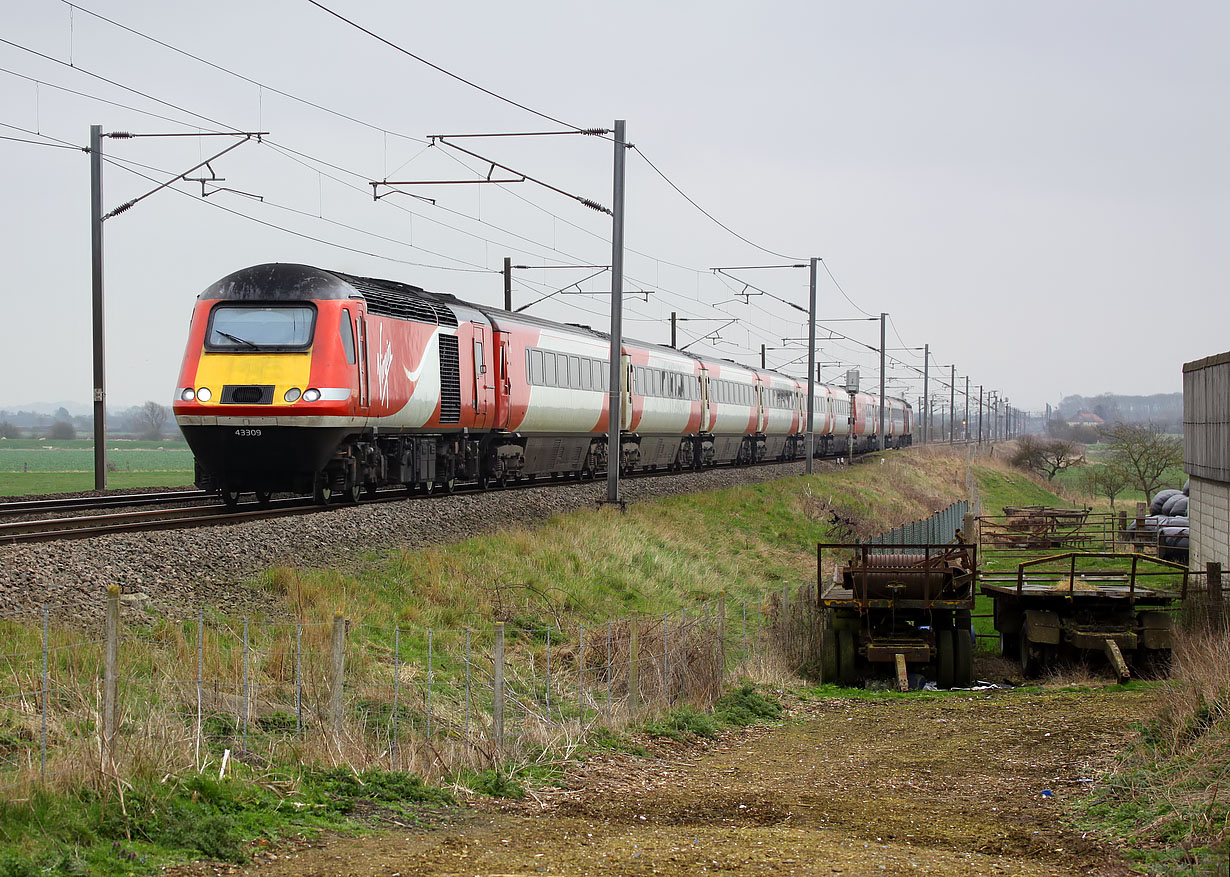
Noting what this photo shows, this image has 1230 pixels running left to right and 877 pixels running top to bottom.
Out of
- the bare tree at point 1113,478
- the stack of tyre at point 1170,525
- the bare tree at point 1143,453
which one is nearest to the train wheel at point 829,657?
the stack of tyre at point 1170,525

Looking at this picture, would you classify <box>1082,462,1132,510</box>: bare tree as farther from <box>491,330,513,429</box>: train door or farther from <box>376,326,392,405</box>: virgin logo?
<box>376,326,392,405</box>: virgin logo

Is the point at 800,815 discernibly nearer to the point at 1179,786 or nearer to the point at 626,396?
the point at 1179,786

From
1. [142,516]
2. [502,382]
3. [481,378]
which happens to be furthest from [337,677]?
[502,382]

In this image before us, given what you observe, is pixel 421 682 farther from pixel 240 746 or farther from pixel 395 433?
pixel 395 433

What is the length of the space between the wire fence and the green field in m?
29.2

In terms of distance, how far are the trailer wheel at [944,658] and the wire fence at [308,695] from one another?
4.54 meters

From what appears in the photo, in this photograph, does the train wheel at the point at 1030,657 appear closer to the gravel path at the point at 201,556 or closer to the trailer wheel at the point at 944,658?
the trailer wheel at the point at 944,658

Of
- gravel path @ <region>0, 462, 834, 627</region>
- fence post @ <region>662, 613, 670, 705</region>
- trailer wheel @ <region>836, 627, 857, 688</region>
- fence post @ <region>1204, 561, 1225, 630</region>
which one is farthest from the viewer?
trailer wheel @ <region>836, 627, 857, 688</region>

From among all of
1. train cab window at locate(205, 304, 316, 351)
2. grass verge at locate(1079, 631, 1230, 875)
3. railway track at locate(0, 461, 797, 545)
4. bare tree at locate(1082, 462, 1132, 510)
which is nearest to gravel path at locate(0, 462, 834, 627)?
railway track at locate(0, 461, 797, 545)

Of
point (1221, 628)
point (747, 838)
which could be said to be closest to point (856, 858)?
point (747, 838)

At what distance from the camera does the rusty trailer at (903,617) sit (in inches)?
723

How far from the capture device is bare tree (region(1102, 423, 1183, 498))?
64.8m

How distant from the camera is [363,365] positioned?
19.7 m

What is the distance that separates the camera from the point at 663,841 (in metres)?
8.02
